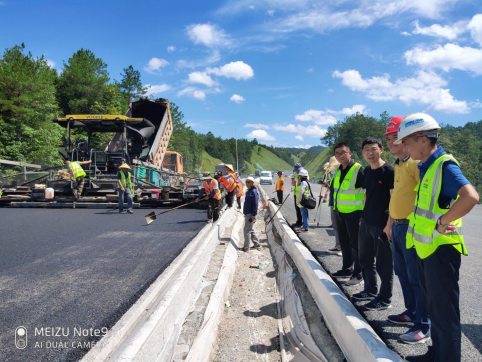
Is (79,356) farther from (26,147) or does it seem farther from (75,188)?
(26,147)

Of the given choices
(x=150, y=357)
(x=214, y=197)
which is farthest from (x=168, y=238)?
(x=150, y=357)

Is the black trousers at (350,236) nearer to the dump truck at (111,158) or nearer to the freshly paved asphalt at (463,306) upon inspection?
the freshly paved asphalt at (463,306)

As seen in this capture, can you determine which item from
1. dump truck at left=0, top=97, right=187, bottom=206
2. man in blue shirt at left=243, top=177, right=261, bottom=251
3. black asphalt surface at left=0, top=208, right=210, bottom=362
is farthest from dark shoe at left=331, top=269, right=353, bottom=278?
dump truck at left=0, top=97, right=187, bottom=206

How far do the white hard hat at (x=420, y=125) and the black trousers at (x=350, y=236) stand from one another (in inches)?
63.9

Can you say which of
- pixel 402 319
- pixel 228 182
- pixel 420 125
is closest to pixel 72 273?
pixel 402 319

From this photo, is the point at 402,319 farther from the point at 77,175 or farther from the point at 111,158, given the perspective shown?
the point at 111,158

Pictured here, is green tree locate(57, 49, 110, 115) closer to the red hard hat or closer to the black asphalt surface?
the black asphalt surface

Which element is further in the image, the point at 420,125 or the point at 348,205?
the point at 348,205

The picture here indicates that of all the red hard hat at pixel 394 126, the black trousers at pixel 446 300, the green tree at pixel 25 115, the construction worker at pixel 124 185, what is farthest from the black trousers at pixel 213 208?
the green tree at pixel 25 115

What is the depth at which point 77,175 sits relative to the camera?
9.93 meters

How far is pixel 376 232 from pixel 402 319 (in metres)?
0.79

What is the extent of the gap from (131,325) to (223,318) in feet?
4.70

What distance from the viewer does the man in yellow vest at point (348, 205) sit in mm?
3672

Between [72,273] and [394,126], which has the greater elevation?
[394,126]
